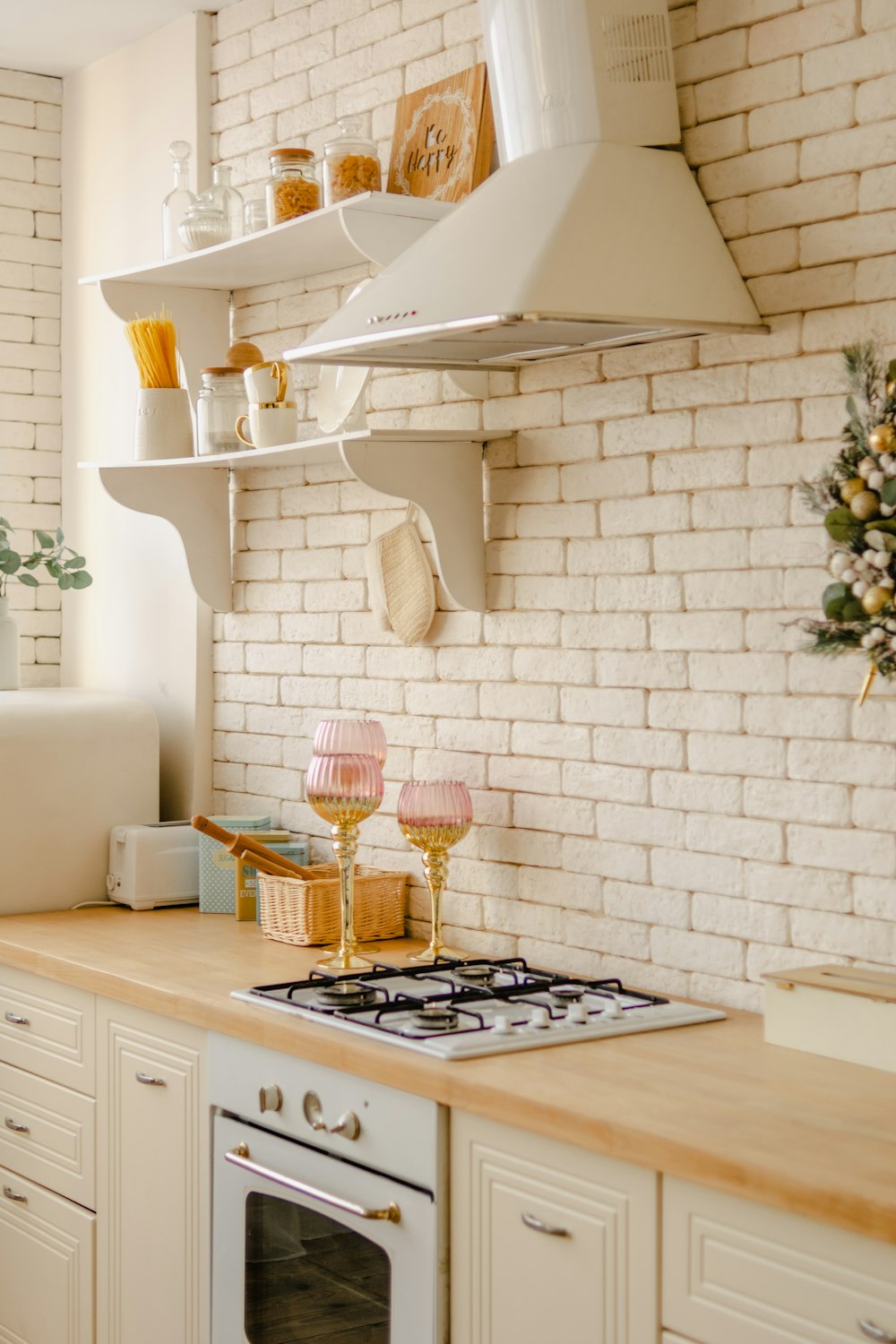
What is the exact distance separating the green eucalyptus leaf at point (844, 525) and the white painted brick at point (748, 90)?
0.70 meters

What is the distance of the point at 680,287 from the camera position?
226cm

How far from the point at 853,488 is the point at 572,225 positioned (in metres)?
0.55

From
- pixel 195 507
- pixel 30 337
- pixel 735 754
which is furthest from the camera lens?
pixel 30 337

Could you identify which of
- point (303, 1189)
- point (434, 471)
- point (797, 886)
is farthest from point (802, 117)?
point (303, 1189)

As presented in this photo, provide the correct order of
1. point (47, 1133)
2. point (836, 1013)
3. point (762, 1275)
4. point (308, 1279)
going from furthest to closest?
point (47, 1133) < point (308, 1279) < point (836, 1013) < point (762, 1275)

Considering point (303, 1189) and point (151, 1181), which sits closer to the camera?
point (303, 1189)

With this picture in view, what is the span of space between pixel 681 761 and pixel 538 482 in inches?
22.7

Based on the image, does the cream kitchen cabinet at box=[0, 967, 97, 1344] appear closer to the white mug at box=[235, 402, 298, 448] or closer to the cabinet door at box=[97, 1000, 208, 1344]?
the cabinet door at box=[97, 1000, 208, 1344]

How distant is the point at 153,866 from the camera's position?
11.1ft

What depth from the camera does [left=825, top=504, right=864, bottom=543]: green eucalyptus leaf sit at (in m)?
2.03

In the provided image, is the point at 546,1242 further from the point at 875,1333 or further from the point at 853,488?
the point at 853,488

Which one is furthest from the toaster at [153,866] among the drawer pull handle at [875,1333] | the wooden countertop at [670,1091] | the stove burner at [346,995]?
the drawer pull handle at [875,1333]

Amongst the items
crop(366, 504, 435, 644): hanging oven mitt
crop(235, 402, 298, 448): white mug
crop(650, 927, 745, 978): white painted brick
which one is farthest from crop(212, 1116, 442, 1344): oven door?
crop(235, 402, 298, 448): white mug

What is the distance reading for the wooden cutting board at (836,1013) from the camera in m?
2.06
